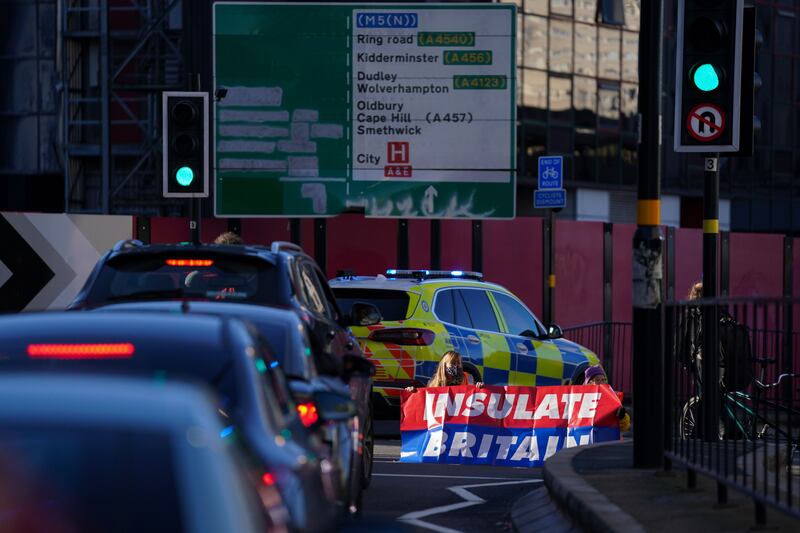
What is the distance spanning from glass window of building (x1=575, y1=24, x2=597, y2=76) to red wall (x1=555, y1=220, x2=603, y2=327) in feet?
72.1

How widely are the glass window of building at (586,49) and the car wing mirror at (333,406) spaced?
41314 millimetres

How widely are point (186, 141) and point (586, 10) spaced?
31.6 metres

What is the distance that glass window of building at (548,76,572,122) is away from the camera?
152 feet

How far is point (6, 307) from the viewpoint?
1970 cm

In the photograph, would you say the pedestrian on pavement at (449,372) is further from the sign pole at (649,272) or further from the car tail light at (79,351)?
the car tail light at (79,351)

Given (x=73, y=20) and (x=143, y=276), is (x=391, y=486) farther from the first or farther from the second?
(x=73, y=20)

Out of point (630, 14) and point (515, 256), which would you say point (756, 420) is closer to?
point (515, 256)

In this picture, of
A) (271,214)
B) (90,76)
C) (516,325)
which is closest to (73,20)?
(90,76)

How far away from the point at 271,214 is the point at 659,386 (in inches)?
549

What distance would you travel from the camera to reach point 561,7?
4578 centimetres

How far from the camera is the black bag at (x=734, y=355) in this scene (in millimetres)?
9656

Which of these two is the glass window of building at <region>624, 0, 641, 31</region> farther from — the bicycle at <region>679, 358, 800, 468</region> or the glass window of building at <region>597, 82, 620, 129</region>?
the bicycle at <region>679, 358, 800, 468</region>

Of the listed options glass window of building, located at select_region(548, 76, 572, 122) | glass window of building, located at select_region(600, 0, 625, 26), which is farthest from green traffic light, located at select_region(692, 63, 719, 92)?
glass window of building, located at select_region(600, 0, 625, 26)

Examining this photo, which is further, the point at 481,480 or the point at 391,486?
the point at 481,480
